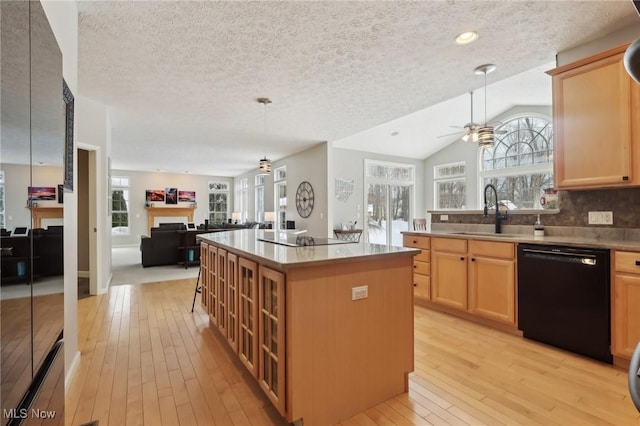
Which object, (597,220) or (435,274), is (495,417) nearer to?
(435,274)

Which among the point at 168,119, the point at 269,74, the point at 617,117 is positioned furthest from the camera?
the point at 168,119

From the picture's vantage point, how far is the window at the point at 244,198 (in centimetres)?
1155

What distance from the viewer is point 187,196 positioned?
11.7 meters

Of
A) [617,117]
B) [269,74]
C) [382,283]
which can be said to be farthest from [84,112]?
[617,117]

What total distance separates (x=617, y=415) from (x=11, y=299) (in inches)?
107

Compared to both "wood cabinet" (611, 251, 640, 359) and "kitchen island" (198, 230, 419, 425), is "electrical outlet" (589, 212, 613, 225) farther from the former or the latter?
"kitchen island" (198, 230, 419, 425)

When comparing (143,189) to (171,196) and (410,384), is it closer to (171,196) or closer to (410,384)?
(171,196)

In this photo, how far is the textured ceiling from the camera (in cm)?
229

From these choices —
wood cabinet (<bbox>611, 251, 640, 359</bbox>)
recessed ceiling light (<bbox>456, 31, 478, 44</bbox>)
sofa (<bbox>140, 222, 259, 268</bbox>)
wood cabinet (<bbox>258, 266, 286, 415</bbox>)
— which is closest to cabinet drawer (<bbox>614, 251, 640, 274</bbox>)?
wood cabinet (<bbox>611, 251, 640, 359</bbox>)

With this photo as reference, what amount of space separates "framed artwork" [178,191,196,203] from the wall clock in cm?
595

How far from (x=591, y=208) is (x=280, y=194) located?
288 inches

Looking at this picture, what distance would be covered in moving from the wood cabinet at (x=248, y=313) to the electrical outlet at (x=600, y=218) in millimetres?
2944

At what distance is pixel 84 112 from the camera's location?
4.06 meters

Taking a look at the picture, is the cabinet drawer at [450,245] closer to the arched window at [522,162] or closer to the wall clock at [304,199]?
the wall clock at [304,199]
